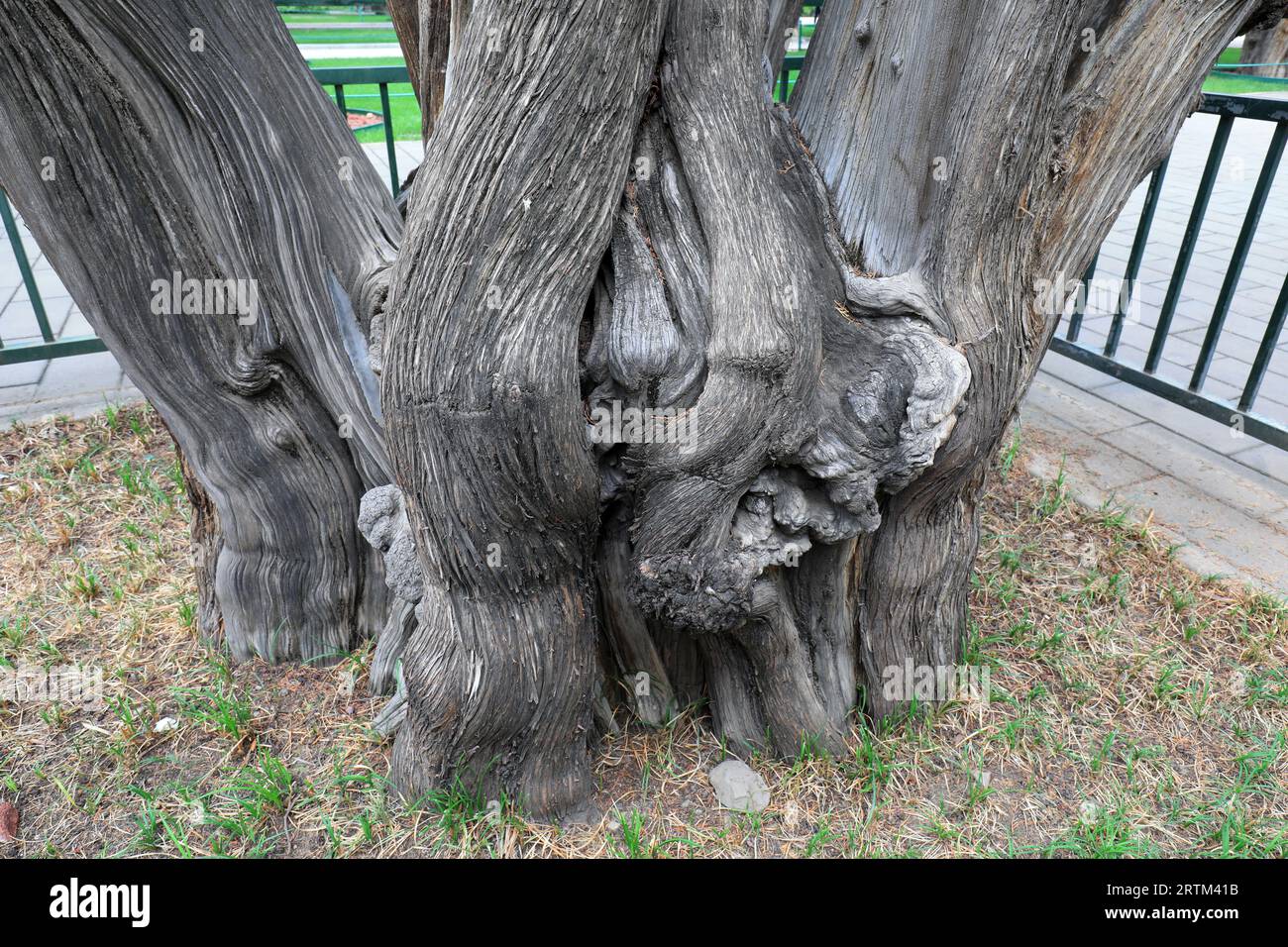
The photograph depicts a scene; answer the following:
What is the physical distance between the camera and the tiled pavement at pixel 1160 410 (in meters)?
3.66

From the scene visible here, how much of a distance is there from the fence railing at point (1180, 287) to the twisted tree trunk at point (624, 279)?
1207 millimetres

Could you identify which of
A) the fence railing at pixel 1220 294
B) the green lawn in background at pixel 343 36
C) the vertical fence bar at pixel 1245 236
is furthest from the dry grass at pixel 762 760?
the green lawn in background at pixel 343 36

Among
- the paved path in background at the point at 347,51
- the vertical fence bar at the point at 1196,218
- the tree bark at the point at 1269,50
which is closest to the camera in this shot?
the vertical fence bar at the point at 1196,218

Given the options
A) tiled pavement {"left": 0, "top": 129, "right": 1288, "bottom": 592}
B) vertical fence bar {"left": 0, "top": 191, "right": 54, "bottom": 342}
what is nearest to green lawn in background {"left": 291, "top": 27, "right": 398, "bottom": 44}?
tiled pavement {"left": 0, "top": 129, "right": 1288, "bottom": 592}

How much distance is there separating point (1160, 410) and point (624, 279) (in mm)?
3766

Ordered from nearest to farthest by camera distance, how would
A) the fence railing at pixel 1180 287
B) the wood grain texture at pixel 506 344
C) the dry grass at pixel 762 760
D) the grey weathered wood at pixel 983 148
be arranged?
1. the wood grain texture at pixel 506 344
2. the grey weathered wood at pixel 983 148
3. the dry grass at pixel 762 760
4. the fence railing at pixel 1180 287

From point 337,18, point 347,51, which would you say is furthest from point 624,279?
point 337,18

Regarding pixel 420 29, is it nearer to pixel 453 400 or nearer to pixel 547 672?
pixel 453 400

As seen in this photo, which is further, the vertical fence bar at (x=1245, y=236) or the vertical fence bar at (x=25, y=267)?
the vertical fence bar at (x=25, y=267)

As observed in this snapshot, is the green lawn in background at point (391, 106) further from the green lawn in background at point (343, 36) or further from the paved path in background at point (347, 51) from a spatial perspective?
the green lawn in background at point (343, 36)

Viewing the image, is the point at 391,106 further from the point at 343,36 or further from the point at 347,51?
the point at 343,36

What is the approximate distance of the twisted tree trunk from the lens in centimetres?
192

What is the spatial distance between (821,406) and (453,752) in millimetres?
1314

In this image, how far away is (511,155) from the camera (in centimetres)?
183
